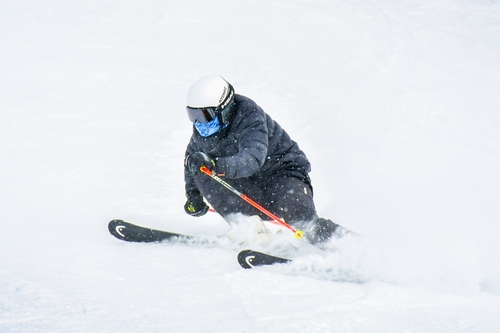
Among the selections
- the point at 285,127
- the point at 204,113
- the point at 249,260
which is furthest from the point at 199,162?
the point at 285,127

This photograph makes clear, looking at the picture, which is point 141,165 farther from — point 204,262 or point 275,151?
point 204,262

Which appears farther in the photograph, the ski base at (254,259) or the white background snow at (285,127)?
the ski base at (254,259)

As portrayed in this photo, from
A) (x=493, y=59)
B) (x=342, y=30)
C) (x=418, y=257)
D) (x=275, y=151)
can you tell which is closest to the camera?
(x=418, y=257)

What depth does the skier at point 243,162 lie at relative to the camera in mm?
3775

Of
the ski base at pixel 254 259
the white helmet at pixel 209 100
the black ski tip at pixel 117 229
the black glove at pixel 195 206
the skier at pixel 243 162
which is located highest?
the white helmet at pixel 209 100

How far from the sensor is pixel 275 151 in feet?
13.7

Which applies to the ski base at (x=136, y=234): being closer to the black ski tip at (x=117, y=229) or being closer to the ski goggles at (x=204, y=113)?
the black ski tip at (x=117, y=229)

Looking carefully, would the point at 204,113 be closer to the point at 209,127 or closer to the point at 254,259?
the point at 209,127

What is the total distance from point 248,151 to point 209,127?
1.12 feet

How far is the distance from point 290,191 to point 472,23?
8.39 meters

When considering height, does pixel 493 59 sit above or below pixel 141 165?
above

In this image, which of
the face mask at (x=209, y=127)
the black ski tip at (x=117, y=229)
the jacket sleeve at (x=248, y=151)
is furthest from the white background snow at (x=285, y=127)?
the face mask at (x=209, y=127)

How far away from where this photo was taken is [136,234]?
4.03m

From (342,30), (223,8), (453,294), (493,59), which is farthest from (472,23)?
(453,294)
